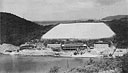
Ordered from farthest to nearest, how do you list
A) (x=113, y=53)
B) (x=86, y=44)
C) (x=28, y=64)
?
(x=86, y=44) < (x=113, y=53) < (x=28, y=64)

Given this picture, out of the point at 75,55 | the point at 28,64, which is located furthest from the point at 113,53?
the point at 28,64

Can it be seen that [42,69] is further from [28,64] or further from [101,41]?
[101,41]

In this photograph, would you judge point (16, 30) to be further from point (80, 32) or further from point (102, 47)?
point (102, 47)

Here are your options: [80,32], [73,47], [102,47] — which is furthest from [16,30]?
[102,47]

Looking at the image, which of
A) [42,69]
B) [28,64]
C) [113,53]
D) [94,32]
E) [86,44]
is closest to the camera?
[42,69]

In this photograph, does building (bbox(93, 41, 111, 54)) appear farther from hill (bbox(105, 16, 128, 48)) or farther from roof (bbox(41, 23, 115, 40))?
roof (bbox(41, 23, 115, 40))

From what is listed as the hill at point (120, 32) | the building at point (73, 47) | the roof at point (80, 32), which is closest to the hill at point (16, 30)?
the roof at point (80, 32)

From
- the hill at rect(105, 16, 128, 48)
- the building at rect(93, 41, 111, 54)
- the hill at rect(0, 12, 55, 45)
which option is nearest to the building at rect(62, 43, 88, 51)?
the building at rect(93, 41, 111, 54)
